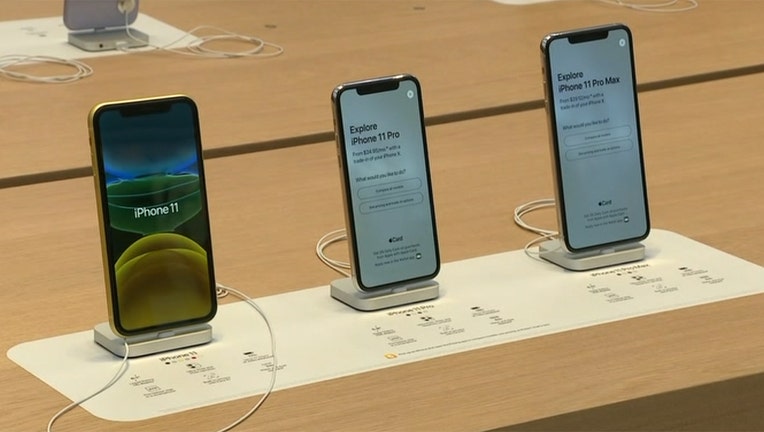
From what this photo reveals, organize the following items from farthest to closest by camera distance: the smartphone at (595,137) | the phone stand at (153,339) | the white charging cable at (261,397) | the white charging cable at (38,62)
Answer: the white charging cable at (38,62)
the smartphone at (595,137)
the phone stand at (153,339)
the white charging cable at (261,397)

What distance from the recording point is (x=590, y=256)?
139 cm

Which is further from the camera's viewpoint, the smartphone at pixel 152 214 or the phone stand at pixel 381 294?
the phone stand at pixel 381 294

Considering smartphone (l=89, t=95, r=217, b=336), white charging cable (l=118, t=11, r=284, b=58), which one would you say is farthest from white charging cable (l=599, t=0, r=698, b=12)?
smartphone (l=89, t=95, r=217, b=336)

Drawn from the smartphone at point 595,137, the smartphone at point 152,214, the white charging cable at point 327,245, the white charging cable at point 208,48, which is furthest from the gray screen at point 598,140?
the white charging cable at point 208,48

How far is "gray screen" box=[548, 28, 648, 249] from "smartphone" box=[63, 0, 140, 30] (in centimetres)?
113

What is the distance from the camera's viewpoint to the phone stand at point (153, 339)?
120 cm

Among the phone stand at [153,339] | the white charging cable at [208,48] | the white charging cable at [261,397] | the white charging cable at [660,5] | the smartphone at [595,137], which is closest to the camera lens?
the white charging cable at [261,397]

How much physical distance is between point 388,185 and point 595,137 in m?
0.22

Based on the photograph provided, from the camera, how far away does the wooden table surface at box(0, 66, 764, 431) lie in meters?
1.12

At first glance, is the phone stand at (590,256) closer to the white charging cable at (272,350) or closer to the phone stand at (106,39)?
the white charging cable at (272,350)

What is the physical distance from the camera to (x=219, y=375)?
3.84 ft

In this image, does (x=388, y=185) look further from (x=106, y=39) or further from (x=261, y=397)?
(x=106, y=39)

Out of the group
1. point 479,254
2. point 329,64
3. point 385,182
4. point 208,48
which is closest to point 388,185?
point 385,182

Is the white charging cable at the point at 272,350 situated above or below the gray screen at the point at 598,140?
below
